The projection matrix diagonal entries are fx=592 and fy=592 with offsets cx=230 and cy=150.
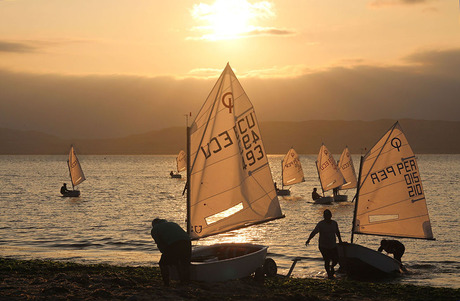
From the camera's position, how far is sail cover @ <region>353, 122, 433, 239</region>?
25.8 m

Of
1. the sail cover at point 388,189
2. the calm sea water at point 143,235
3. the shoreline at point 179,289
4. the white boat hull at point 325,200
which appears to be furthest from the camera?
the white boat hull at point 325,200

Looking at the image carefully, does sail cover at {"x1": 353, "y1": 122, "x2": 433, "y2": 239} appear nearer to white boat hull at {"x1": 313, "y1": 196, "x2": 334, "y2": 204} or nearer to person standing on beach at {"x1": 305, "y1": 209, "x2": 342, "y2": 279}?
person standing on beach at {"x1": 305, "y1": 209, "x2": 342, "y2": 279}

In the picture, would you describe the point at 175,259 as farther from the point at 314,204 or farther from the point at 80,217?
the point at 314,204

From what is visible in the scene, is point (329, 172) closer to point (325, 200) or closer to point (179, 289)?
point (325, 200)

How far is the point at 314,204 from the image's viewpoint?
237 ft

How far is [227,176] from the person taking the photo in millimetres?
20906

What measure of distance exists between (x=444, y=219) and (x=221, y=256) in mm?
40556

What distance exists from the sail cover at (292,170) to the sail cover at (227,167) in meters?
56.2

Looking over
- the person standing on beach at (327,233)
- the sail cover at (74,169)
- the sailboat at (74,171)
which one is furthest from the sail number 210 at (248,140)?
the sail cover at (74,169)

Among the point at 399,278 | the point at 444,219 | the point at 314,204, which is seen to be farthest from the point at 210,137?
the point at 314,204

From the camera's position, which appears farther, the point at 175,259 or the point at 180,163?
the point at 180,163

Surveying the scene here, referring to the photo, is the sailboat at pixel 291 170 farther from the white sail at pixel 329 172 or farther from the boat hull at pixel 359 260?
the boat hull at pixel 359 260

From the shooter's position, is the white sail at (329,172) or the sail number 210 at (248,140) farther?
the white sail at (329,172)

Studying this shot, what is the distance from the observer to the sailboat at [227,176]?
2016 centimetres
